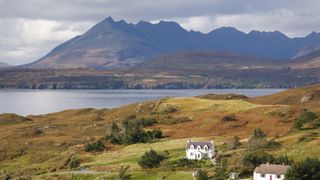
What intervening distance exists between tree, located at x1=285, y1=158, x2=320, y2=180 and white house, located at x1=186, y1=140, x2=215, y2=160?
25.3m

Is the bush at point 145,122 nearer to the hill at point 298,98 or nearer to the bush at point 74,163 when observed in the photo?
the bush at point 74,163

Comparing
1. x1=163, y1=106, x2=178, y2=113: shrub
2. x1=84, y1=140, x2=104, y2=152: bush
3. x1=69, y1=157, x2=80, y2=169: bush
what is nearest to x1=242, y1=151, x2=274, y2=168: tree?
x1=69, y1=157, x2=80, y2=169: bush

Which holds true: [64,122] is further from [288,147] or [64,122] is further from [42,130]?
[288,147]

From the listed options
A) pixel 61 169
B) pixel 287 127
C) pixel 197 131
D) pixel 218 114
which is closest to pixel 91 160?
pixel 61 169

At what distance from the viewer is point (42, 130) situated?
6373 inches

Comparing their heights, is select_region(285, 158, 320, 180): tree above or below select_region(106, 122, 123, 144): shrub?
above

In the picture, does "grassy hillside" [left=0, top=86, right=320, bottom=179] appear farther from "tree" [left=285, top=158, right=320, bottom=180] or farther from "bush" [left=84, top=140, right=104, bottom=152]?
"tree" [left=285, top=158, right=320, bottom=180]

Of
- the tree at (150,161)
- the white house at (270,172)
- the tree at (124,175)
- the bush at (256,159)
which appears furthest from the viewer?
the tree at (150,161)

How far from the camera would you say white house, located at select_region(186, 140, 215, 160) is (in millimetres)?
95125

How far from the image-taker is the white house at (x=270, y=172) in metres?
74.4

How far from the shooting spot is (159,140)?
123000mm

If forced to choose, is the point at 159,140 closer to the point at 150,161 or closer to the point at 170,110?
the point at 150,161

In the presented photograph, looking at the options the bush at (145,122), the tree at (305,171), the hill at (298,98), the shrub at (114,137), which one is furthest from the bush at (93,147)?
the hill at (298,98)

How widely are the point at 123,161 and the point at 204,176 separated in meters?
28.2
